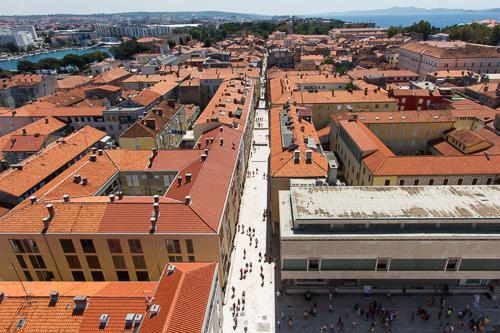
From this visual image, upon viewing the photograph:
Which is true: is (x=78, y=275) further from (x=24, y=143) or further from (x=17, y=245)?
(x=24, y=143)

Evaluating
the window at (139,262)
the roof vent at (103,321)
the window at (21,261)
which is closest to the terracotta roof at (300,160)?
the window at (139,262)

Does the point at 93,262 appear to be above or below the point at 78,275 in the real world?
above

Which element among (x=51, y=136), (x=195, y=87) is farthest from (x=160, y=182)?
(x=195, y=87)

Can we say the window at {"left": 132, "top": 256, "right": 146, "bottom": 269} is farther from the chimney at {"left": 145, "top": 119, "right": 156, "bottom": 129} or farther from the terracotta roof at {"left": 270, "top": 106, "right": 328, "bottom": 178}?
the chimney at {"left": 145, "top": 119, "right": 156, "bottom": 129}

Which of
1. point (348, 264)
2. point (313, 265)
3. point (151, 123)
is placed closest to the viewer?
point (348, 264)

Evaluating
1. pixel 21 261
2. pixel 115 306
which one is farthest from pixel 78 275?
pixel 115 306

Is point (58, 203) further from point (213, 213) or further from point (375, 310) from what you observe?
point (375, 310)
